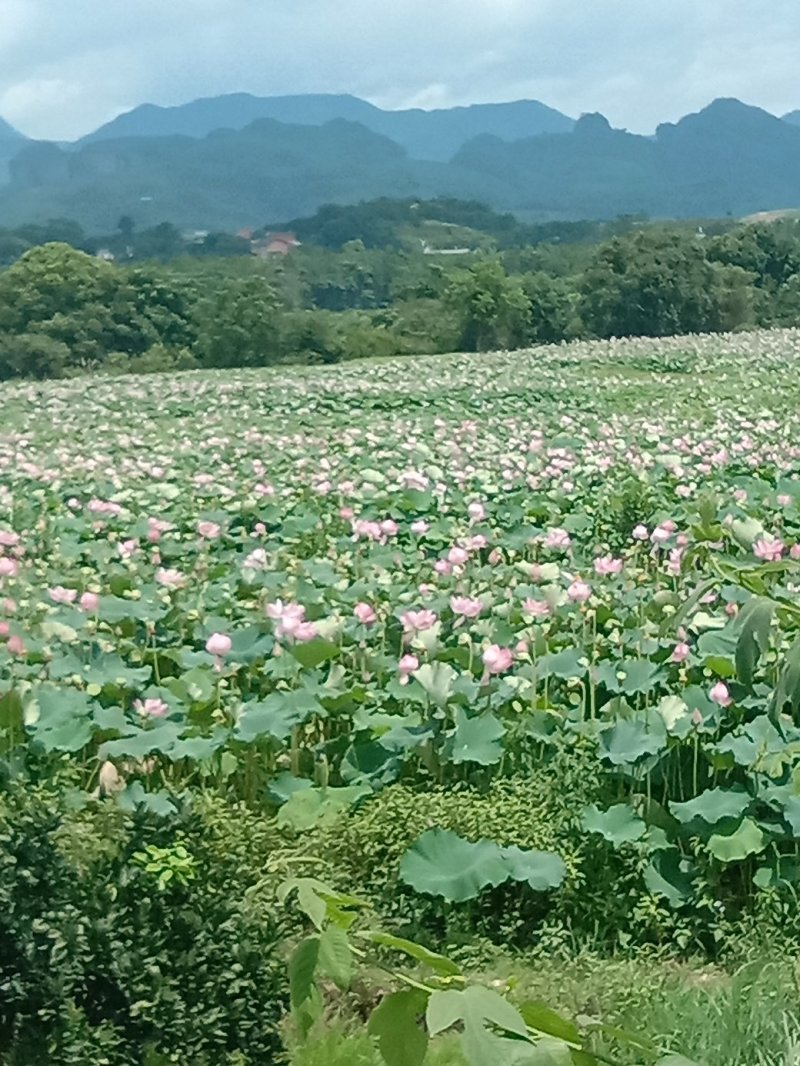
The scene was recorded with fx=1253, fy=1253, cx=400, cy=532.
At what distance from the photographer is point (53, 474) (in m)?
9.39

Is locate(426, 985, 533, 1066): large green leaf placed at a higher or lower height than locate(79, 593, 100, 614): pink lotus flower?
higher

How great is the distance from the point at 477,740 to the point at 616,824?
60 cm

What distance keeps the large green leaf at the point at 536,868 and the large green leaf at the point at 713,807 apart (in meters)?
0.41

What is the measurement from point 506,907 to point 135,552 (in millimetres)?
3465

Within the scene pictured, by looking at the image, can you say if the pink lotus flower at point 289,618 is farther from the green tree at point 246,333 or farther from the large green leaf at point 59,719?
the green tree at point 246,333

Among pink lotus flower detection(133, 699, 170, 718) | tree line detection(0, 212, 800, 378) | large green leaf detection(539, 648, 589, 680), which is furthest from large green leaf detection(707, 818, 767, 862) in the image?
tree line detection(0, 212, 800, 378)

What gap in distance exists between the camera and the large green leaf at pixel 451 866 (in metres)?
3.42

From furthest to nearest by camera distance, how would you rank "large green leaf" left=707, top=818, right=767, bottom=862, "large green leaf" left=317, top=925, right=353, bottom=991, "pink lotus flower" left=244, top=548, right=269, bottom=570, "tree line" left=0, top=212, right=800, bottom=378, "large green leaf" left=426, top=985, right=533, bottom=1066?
"tree line" left=0, top=212, right=800, bottom=378 < "pink lotus flower" left=244, top=548, right=269, bottom=570 < "large green leaf" left=707, top=818, right=767, bottom=862 < "large green leaf" left=317, top=925, right=353, bottom=991 < "large green leaf" left=426, top=985, right=533, bottom=1066

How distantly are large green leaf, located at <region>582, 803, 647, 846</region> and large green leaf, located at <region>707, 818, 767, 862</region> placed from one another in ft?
0.68

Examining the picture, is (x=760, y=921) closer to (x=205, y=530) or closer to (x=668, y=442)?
(x=205, y=530)

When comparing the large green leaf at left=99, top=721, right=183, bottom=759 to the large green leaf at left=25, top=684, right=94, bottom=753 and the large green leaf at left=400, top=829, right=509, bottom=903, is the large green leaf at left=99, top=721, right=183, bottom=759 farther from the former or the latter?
the large green leaf at left=400, top=829, right=509, bottom=903

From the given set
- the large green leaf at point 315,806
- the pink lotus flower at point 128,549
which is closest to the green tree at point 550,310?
the pink lotus flower at point 128,549

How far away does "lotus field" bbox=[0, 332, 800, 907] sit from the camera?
367 centimetres

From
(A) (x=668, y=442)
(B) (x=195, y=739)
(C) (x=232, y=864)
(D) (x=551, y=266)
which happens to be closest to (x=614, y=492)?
(A) (x=668, y=442)
